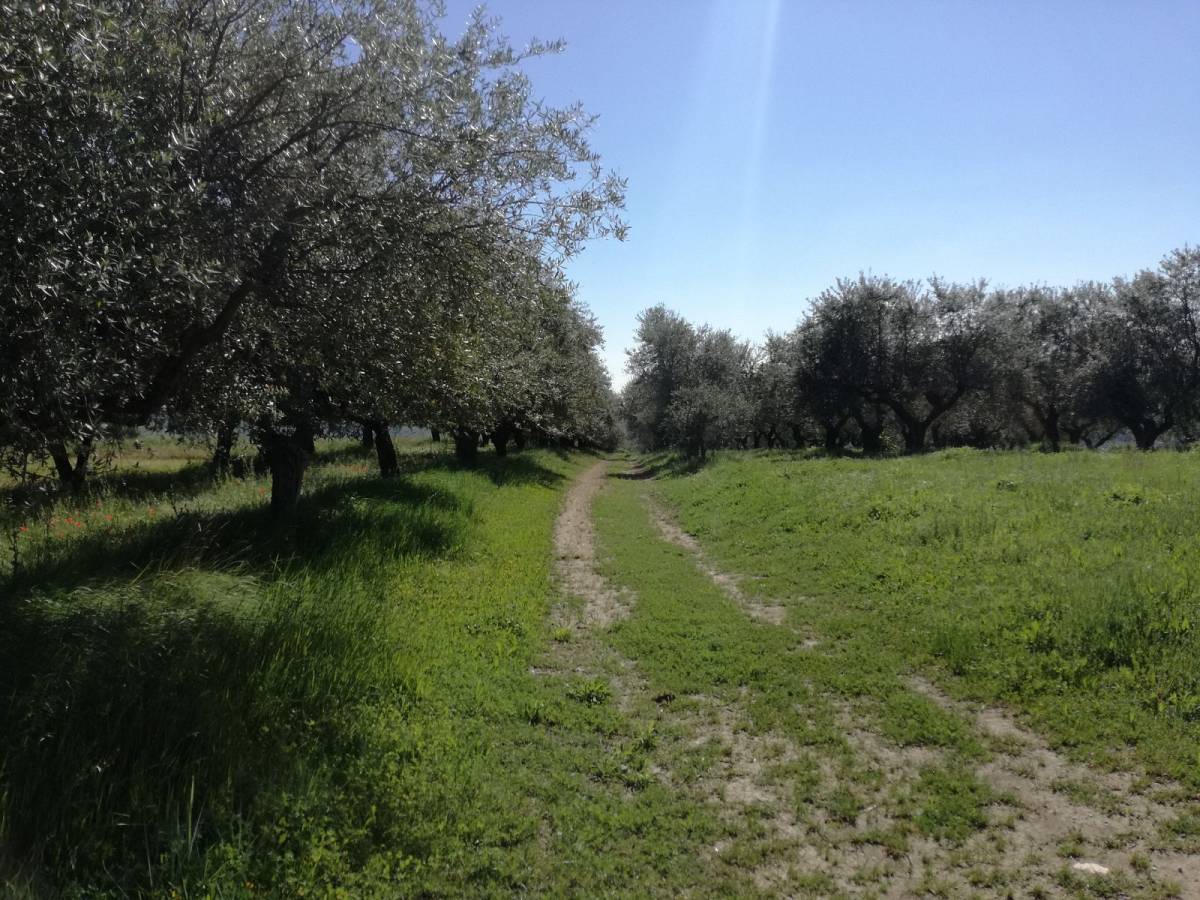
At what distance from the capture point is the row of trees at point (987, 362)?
104 feet

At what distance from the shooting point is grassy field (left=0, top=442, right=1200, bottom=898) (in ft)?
13.0

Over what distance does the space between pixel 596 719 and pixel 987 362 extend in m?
32.8

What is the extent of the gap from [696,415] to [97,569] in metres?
31.7

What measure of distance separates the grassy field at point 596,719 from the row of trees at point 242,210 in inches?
80.8

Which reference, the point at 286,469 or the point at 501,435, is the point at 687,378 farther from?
the point at 286,469

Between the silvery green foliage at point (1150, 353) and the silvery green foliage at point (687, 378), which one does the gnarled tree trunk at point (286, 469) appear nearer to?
the silvery green foliage at point (687, 378)

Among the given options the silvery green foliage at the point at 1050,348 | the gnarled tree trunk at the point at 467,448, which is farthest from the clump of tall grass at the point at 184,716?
the silvery green foliage at the point at 1050,348

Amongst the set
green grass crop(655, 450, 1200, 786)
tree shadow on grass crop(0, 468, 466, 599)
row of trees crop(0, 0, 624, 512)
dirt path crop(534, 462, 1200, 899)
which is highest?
row of trees crop(0, 0, 624, 512)

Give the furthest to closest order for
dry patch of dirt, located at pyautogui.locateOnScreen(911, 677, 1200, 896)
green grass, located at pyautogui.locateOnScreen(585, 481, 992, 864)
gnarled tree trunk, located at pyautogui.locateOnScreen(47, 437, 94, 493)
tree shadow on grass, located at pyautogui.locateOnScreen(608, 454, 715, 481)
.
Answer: tree shadow on grass, located at pyautogui.locateOnScreen(608, 454, 715, 481)
gnarled tree trunk, located at pyautogui.locateOnScreen(47, 437, 94, 493)
green grass, located at pyautogui.locateOnScreen(585, 481, 992, 864)
dry patch of dirt, located at pyautogui.locateOnScreen(911, 677, 1200, 896)

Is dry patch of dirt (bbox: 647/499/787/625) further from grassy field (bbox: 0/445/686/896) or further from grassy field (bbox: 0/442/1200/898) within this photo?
grassy field (bbox: 0/445/686/896)

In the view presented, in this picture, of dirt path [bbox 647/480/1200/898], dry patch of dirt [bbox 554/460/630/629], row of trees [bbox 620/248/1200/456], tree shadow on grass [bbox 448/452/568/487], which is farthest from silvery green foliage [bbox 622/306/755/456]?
dirt path [bbox 647/480/1200/898]

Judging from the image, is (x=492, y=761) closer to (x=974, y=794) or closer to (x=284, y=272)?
(x=974, y=794)

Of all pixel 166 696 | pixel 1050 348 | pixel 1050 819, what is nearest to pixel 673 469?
pixel 1050 348

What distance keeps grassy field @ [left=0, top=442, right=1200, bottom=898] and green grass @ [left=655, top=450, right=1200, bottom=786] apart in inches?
1.9
